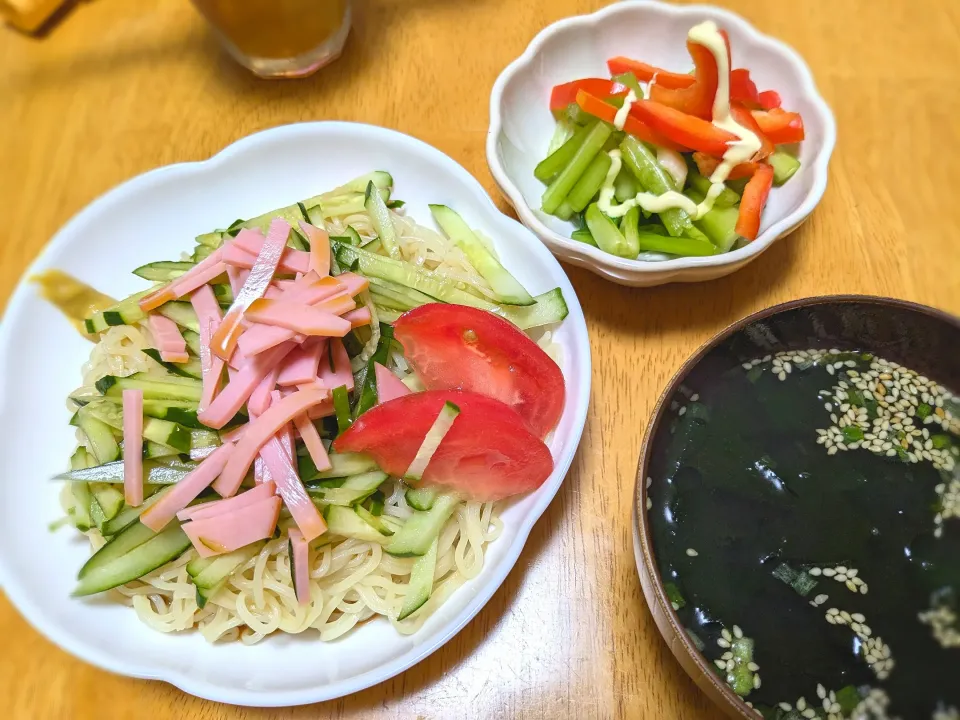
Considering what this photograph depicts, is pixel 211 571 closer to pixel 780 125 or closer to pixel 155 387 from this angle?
pixel 155 387

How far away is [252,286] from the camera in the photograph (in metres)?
1.39

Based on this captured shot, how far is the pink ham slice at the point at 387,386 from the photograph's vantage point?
1.38m

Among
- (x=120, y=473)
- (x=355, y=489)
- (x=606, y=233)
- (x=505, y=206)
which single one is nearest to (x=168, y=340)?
(x=120, y=473)

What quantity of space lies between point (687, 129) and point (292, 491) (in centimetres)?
123

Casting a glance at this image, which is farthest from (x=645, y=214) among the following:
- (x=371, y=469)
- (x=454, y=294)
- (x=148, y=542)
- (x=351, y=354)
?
(x=148, y=542)

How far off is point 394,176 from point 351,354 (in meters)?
0.55

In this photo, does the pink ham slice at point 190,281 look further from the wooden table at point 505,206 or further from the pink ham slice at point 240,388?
the wooden table at point 505,206

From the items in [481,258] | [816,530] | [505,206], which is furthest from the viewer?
[505,206]

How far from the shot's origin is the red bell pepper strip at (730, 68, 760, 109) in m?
1.69

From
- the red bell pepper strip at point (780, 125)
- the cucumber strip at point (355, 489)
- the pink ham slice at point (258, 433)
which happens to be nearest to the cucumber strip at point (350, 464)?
the cucumber strip at point (355, 489)

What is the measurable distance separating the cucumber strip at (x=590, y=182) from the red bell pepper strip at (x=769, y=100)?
1.43ft

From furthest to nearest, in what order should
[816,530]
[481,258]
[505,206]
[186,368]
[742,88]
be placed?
[505,206] < [742,88] < [481,258] < [186,368] < [816,530]

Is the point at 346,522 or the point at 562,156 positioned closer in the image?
the point at 346,522

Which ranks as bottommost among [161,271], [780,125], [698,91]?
[161,271]
